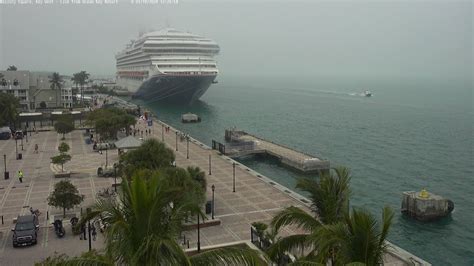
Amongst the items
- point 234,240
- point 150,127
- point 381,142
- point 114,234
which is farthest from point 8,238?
point 381,142

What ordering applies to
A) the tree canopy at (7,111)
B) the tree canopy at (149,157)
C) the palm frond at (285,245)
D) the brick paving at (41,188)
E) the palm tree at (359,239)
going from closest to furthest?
the palm tree at (359,239) → the palm frond at (285,245) → the brick paving at (41,188) → the tree canopy at (149,157) → the tree canopy at (7,111)

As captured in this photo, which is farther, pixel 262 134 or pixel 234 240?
pixel 262 134

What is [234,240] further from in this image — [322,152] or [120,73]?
[120,73]

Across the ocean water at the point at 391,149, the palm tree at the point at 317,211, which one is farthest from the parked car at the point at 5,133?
the palm tree at the point at 317,211

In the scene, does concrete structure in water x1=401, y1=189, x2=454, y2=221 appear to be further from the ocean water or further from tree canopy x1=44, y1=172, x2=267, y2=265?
tree canopy x1=44, y1=172, x2=267, y2=265

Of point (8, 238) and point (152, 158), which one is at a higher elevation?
point (152, 158)

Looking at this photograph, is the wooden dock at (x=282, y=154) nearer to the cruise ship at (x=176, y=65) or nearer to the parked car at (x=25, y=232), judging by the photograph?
the parked car at (x=25, y=232)
